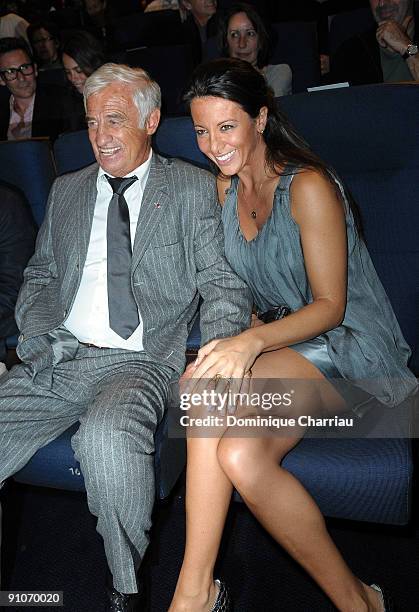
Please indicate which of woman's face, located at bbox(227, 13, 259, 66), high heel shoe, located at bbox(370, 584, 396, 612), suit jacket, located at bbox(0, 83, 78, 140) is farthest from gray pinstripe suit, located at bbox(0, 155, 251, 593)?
suit jacket, located at bbox(0, 83, 78, 140)

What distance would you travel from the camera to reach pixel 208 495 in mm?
1369

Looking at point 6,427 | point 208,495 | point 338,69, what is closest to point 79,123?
point 338,69

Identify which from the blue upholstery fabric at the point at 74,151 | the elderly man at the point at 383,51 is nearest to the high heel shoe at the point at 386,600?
the blue upholstery fabric at the point at 74,151

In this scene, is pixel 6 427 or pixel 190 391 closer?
pixel 190 391

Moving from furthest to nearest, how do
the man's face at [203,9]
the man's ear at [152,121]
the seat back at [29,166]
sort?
1. the man's face at [203,9]
2. the seat back at [29,166]
3. the man's ear at [152,121]

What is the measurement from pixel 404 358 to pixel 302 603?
0.63 m

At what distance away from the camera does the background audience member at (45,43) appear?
4281 mm

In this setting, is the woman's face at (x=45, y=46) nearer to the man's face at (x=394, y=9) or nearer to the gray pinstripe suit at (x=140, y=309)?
the man's face at (x=394, y=9)

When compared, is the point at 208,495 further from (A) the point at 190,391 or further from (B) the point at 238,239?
(B) the point at 238,239

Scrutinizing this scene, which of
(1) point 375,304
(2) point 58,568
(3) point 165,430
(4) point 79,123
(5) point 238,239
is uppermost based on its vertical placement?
(4) point 79,123

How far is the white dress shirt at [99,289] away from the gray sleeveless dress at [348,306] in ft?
1.04

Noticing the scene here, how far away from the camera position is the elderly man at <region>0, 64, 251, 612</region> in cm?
167

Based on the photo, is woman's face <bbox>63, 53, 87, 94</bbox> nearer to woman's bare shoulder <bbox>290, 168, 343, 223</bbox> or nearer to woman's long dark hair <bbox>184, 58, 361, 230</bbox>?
woman's long dark hair <bbox>184, 58, 361, 230</bbox>
